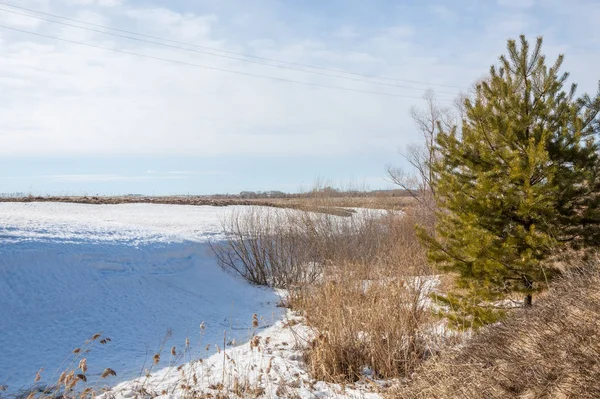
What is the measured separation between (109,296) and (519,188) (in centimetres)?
898

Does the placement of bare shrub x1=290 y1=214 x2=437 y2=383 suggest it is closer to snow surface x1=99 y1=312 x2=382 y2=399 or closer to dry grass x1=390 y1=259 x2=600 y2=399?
snow surface x1=99 y1=312 x2=382 y2=399

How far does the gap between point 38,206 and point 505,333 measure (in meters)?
19.7

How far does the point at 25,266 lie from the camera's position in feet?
37.8

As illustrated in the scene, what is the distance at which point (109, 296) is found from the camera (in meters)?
11.6

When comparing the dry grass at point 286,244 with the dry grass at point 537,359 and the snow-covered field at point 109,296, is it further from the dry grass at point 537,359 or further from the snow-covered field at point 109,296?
the dry grass at point 537,359

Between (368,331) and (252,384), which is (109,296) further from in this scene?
(368,331)

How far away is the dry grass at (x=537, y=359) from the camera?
14.1ft

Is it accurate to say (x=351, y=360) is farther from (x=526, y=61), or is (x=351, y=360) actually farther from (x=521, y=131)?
(x=526, y=61)

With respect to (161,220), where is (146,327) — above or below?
below

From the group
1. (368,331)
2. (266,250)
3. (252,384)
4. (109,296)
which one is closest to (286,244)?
(266,250)

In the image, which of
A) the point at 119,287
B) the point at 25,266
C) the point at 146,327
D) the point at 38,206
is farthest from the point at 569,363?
the point at 38,206

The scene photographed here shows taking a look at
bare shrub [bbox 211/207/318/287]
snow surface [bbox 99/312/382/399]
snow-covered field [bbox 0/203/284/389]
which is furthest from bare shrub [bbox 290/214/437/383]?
bare shrub [bbox 211/207/318/287]

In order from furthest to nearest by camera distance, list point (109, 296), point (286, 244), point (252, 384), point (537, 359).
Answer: point (286, 244) → point (109, 296) → point (252, 384) → point (537, 359)

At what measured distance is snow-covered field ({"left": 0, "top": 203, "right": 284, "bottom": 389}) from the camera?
9.00 meters
